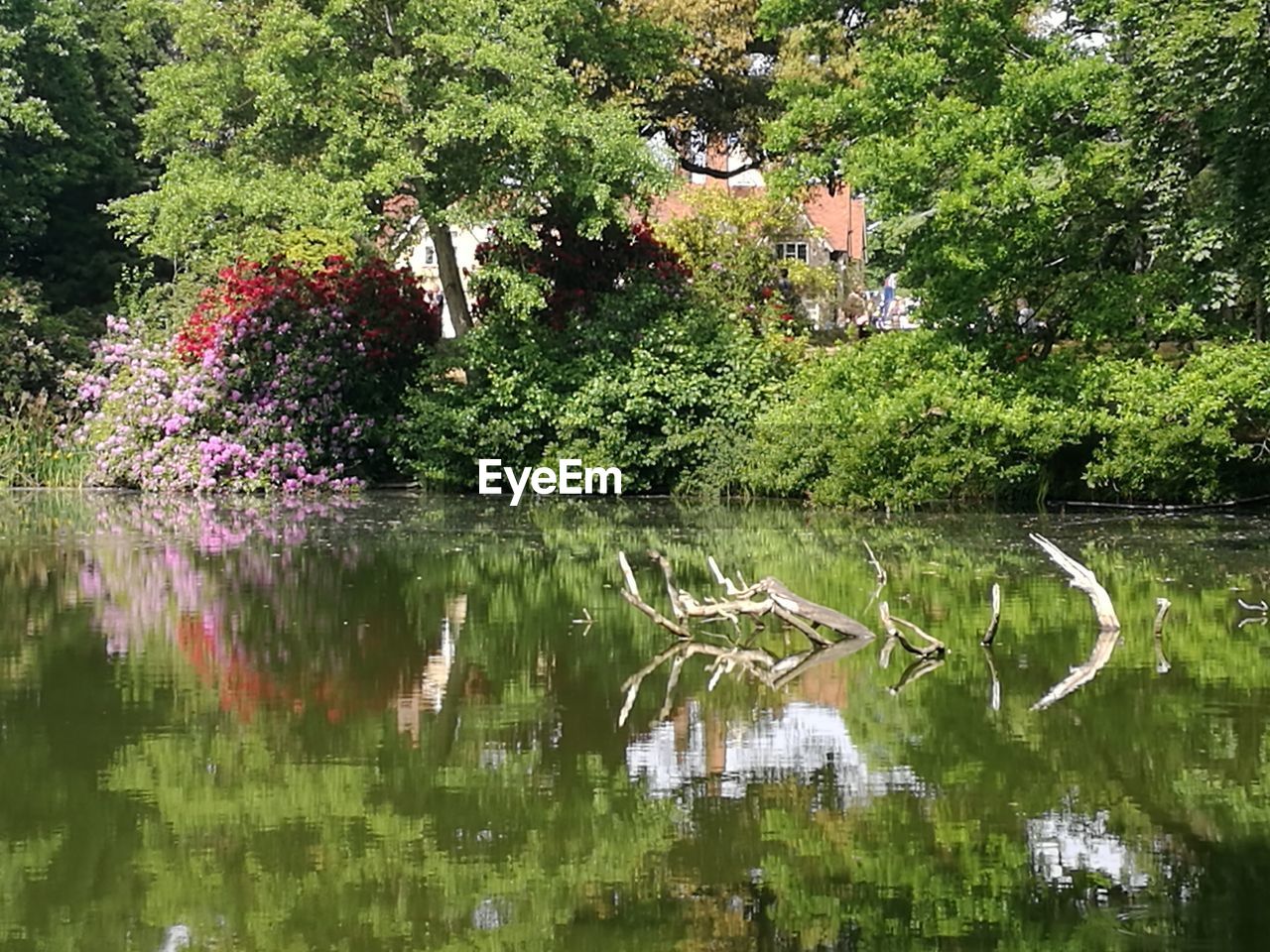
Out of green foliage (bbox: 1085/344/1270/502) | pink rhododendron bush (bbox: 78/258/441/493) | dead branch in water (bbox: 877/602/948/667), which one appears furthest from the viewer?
pink rhododendron bush (bbox: 78/258/441/493)

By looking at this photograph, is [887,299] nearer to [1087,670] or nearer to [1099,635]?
[1099,635]

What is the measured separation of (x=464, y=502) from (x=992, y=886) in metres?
16.8

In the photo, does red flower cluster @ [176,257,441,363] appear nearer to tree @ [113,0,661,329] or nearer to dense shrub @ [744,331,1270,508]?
tree @ [113,0,661,329]

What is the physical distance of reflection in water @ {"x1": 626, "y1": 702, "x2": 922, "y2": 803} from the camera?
22.9 ft

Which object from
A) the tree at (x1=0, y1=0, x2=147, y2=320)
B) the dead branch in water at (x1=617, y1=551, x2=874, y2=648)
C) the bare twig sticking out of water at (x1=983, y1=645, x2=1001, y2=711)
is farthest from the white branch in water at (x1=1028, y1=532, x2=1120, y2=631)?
the tree at (x1=0, y1=0, x2=147, y2=320)

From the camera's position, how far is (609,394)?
75.0ft

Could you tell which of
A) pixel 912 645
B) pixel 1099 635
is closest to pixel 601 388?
pixel 1099 635

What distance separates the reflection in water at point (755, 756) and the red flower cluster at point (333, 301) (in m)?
17.2

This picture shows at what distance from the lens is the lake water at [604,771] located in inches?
211

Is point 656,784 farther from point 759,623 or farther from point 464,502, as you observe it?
point 464,502

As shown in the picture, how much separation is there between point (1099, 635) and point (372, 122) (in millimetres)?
14461

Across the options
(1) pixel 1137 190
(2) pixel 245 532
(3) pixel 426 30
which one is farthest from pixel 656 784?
(3) pixel 426 30

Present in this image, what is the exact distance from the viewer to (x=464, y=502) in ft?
72.1

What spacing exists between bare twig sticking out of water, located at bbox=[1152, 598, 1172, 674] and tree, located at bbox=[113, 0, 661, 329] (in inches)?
516
